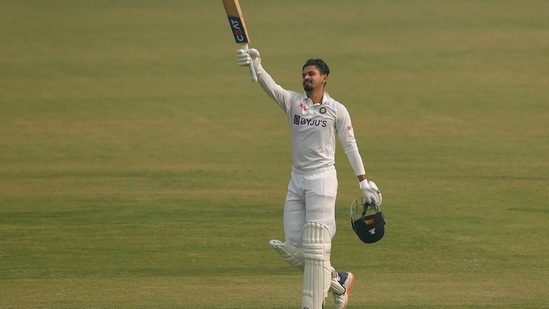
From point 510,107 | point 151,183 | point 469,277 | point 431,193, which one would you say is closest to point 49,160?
point 151,183

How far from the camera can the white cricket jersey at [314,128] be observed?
11.6m

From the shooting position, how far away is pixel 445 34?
3094 cm

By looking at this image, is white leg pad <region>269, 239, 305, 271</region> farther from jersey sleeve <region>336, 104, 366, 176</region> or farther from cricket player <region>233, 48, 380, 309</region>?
jersey sleeve <region>336, 104, 366, 176</region>

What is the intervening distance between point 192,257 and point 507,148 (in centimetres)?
950

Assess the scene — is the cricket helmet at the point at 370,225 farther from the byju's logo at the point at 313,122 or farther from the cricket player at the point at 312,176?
the byju's logo at the point at 313,122

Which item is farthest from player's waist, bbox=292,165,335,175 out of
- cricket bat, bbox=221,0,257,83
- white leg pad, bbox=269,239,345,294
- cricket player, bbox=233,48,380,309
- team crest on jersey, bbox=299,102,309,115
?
cricket bat, bbox=221,0,257,83

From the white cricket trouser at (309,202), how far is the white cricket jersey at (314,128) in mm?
89

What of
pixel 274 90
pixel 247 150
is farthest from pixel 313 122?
pixel 247 150

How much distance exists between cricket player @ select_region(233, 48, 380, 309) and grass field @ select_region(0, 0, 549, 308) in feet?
3.33

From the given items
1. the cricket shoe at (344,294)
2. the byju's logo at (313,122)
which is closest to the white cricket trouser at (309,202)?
the byju's logo at (313,122)

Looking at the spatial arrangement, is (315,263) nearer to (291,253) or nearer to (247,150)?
(291,253)

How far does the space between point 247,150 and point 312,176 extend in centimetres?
1194

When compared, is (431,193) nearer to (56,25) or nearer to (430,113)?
(430,113)

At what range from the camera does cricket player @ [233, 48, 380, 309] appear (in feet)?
37.7
